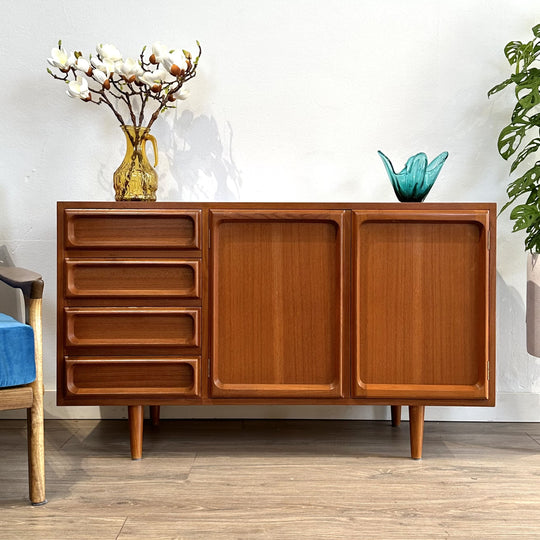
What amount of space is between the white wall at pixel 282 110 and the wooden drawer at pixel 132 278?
577mm

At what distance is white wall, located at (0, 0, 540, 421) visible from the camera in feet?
8.08

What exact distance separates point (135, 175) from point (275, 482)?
1.07 metres

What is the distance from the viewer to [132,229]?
1.98 meters

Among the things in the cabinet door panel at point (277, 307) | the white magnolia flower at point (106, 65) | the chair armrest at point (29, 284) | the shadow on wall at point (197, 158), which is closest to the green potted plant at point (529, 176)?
the cabinet door panel at point (277, 307)

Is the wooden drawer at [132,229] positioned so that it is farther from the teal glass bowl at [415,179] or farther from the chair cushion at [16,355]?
the teal glass bowl at [415,179]

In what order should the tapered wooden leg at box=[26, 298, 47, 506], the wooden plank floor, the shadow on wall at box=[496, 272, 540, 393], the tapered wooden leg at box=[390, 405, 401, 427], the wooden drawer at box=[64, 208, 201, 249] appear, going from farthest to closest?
the shadow on wall at box=[496, 272, 540, 393] → the tapered wooden leg at box=[390, 405, 401, 427] → the wooden drawer at box=[64, 208, 201, 249] → the tapered wooden leg at box=[26, 298, 47, 506] → the wooden plank floor

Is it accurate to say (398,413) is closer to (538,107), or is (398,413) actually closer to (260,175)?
(260,175)

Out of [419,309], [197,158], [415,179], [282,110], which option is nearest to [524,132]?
[415,179]

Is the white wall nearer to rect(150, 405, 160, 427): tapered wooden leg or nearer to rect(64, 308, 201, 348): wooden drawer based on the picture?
rect(150, 405, 160, 427): tapered wooden leg

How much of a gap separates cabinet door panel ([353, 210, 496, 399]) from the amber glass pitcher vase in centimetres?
71

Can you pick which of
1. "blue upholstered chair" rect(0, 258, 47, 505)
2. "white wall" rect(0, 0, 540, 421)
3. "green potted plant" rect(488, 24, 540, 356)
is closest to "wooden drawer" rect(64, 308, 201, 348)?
"blue upholstered chair" rect(0, 258, 47, 505)

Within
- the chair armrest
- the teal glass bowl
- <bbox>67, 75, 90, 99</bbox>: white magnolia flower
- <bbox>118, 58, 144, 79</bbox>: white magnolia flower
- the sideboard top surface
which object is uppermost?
<bbox>118, 58, 144, 79</bbox>: white magnolia flower

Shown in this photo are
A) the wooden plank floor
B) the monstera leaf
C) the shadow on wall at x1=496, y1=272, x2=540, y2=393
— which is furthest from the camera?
the shadow on wall at x1=496, y1=272, x2=540, y2=393

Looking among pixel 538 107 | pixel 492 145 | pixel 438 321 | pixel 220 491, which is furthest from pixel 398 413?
pixel 538 107
